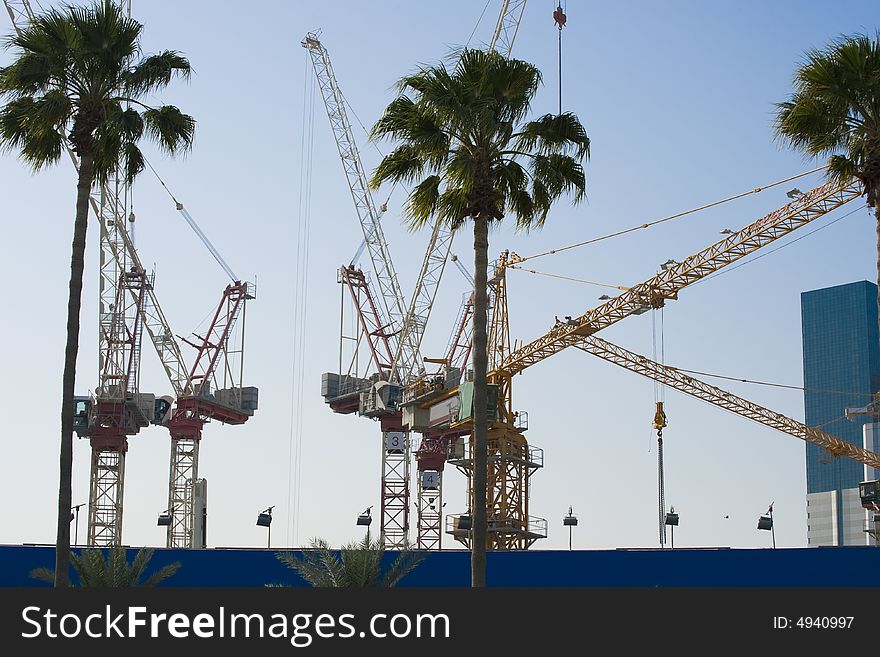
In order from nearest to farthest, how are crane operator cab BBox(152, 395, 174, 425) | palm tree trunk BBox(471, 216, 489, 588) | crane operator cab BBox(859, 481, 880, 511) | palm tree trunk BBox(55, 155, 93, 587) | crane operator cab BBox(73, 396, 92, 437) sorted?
palm tree trunk BBox(471, 216, 489, 588) → palm tree trunk BBox(55, 155, 93, 587) → crane operator cab BBox(859, 481, 880, 511) → crane operator cab BBox(73, 396, 92, 437) → crane operator cab BBox(152, 395, 174, 425)

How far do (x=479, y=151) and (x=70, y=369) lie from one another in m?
14.4

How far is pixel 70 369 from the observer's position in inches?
1619

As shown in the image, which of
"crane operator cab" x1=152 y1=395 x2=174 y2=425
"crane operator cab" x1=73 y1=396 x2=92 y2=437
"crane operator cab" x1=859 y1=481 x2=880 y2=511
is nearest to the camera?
"crane operator cab" x1=859 y1=481 x2=880 y2=511

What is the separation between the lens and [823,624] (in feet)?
94.4

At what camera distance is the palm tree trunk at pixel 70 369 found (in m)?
39.8

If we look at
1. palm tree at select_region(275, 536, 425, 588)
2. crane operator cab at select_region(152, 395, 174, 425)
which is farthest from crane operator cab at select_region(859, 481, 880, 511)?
crane operator cab at select_region(152, 395, 174, 425)

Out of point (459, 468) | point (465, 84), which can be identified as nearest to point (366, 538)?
point (465, 84)

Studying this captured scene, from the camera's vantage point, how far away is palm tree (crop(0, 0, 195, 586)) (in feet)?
135

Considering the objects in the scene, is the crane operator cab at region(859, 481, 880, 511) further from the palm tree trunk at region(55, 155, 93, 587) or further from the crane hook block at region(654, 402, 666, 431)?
the palm tree trunk at region(55, 155, 93, 587)

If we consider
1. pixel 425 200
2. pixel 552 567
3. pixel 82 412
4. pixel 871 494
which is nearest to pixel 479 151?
pixel 425 200

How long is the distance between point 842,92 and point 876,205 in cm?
381

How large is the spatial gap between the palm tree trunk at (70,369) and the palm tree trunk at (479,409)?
478 inches

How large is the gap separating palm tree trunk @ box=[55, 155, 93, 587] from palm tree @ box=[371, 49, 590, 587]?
9698 mm

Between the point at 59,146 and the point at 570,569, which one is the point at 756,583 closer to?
the point at 570,569
